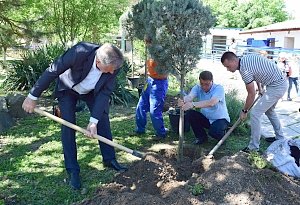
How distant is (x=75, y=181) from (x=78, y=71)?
1174 millimetres

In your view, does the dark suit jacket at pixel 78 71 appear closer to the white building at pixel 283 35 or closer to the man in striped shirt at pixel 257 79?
the man in striped shirt at pixel 257 79

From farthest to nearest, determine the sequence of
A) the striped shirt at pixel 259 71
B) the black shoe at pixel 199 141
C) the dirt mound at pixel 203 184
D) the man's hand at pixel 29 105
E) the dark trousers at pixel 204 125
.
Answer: the black shoe at pixel 199 141 → the dark trousers at pixel 204 125 → the striped shirt at pixel 259 71 → the man's hand at pixel 29 105 → the dirt mound at pixel 203 184

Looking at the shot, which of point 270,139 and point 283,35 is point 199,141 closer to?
point 270,139

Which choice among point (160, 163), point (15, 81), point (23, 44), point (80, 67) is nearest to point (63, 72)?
point (80, 67)

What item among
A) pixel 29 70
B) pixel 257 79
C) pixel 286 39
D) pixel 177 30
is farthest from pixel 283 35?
pixel 177 30

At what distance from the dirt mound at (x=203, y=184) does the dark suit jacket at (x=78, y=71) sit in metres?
0.80

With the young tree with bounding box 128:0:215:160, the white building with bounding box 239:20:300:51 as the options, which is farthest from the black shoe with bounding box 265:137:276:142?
the white building with bounding box 239:20:300:51

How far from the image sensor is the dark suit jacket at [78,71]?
3812 millimetres

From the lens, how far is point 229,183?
11.1ft

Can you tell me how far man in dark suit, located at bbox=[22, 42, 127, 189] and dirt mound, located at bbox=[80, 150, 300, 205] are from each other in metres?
0.65

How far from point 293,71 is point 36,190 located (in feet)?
29.2

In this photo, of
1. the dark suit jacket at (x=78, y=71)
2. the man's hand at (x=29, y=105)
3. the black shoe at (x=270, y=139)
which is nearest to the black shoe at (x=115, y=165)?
the dark suit jacket at (x=78, y=71)

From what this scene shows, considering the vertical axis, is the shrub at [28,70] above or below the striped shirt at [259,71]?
below

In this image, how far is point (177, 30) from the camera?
4.20 metres
